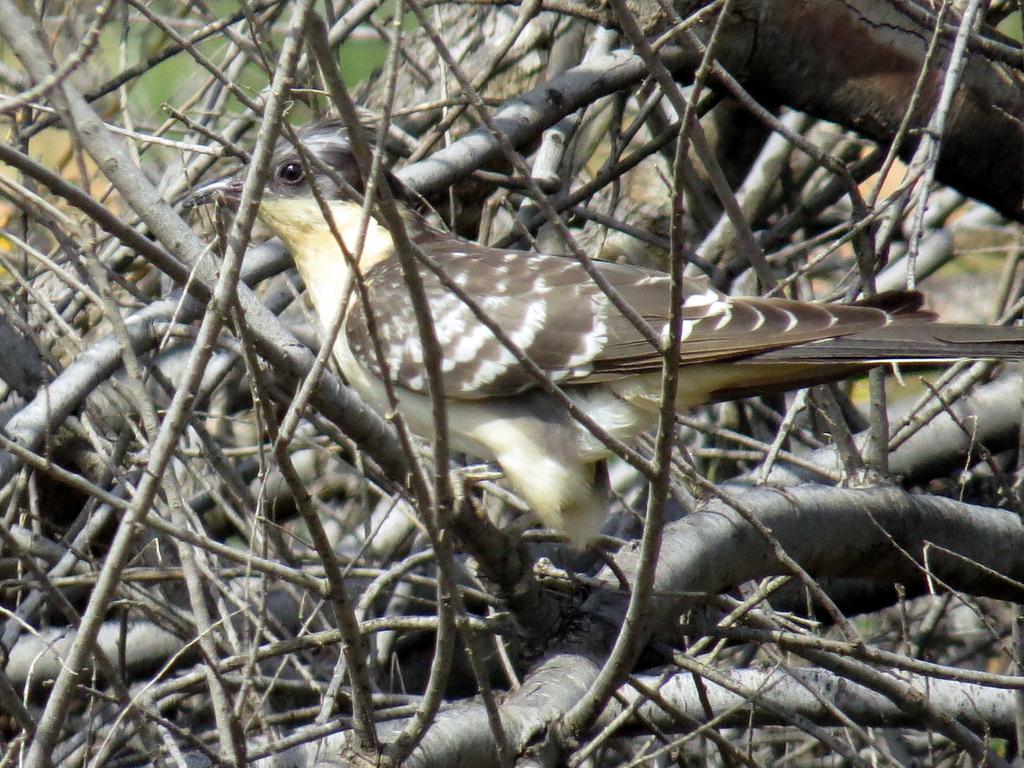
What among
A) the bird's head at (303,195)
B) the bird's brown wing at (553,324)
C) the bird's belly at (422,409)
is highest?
the bird's head at (303,195)

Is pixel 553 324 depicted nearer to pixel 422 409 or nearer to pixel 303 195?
pixel 422 409

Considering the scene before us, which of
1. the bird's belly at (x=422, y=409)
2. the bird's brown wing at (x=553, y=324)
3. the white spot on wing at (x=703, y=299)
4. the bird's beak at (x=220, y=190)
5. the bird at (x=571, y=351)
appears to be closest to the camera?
the bird at (x=571, y=351)

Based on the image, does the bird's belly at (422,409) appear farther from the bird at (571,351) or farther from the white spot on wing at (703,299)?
the white spot on wing at (703,299)

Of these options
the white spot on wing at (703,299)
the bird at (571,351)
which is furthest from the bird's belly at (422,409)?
the white spot on wing at (703,299)

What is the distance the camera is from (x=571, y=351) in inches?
122

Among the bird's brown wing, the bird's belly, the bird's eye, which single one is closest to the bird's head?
the bird's eye

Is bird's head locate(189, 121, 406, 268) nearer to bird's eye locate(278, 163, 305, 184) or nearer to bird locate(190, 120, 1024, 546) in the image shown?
bird's eye locate(278, 163, 305, 184)

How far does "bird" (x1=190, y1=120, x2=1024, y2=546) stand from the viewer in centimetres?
277

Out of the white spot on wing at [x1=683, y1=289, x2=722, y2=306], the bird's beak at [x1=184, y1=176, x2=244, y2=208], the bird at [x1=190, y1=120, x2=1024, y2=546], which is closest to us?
the bird at [x1=190, y1=120, x2=1024, y2=546]

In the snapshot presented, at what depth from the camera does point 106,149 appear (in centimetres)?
175

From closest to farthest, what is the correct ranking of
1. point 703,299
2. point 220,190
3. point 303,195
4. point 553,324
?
point 703,299
point 553,324
point 220,190
point 303,195

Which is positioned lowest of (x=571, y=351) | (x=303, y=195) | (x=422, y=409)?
(x=422, y=409)

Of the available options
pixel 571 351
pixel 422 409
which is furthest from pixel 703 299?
pixel 422 409

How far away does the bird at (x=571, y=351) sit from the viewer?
2.77 metres
